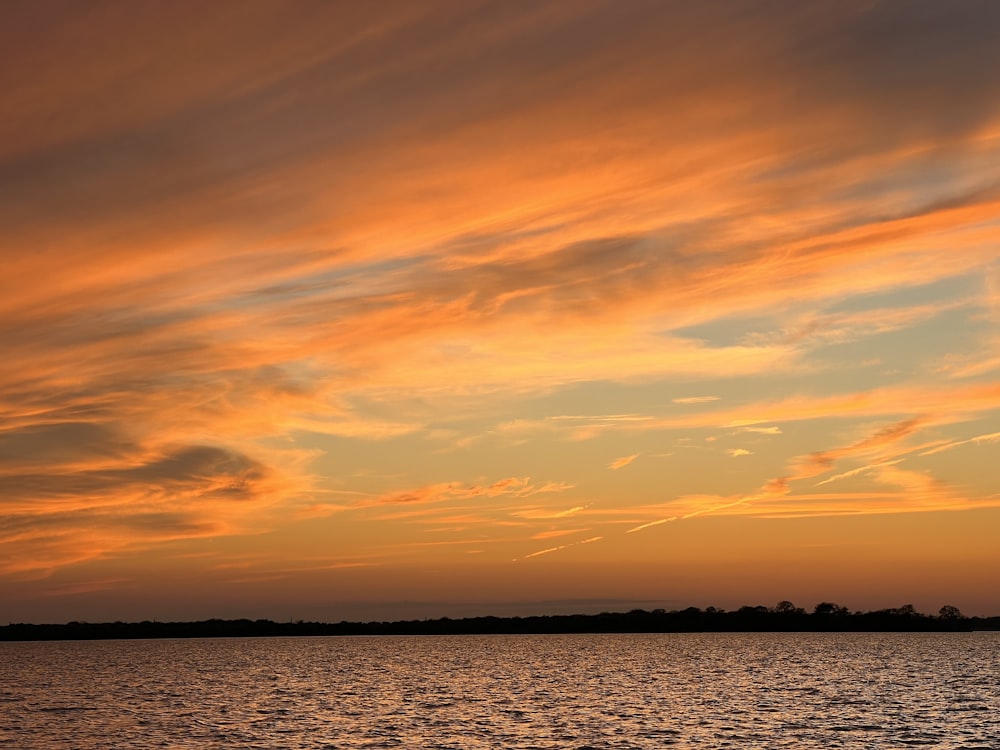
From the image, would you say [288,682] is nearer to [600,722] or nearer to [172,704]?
[172,704]

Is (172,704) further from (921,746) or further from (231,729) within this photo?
(921,746)

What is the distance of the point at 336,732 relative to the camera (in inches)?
3201

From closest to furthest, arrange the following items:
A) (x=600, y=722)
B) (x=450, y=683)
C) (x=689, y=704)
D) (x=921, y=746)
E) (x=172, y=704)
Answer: (x=921, y=746), (x=600, y=722), (x=689, y=704), (x=172, y=704), (x=450, y=683)

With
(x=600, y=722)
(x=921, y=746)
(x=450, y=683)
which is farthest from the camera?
(x=450, y=683)

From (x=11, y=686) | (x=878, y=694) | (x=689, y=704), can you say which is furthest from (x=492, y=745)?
(x=11, y=686)

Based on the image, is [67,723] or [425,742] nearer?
[425,742]

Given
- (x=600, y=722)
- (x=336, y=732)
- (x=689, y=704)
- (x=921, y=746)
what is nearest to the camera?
(x=921, y=746)

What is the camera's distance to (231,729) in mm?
84250

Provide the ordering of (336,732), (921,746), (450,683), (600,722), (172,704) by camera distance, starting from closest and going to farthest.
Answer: (921,746), (336,732), (600,722), (172,704), (450,683)

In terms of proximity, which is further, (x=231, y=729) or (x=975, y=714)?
Answer: (x=975, y=714)

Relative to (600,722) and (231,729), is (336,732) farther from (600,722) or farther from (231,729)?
(600,722)

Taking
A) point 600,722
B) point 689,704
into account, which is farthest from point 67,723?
point 689,704

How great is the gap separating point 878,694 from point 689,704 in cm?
2558

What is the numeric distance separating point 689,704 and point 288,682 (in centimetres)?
6747
